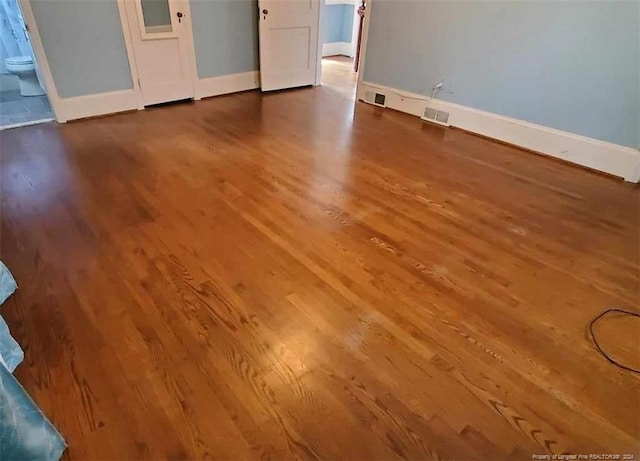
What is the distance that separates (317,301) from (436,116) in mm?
3064

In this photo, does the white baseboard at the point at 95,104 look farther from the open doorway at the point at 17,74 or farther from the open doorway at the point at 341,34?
the open doorway at the point at 341,34

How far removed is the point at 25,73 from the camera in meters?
4.64

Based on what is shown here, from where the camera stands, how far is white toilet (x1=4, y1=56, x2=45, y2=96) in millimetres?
4566

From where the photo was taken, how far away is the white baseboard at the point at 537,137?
3199 mm

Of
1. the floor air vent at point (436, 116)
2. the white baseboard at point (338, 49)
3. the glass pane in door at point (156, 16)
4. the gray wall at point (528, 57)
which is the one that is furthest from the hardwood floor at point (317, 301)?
the white baseboard at point (338, 49)

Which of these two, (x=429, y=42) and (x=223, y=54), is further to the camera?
(x=223, y=54)

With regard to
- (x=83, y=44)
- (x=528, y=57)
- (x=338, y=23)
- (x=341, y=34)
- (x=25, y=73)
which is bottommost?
(x=25, y=73)

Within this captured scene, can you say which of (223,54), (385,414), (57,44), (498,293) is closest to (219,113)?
(223,54)

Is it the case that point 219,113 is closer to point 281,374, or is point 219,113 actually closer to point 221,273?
point 221,273

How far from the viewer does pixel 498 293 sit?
201cm

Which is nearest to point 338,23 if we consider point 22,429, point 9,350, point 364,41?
point 364,41

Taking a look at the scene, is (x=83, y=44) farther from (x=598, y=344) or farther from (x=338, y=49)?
(x=338, y=49)

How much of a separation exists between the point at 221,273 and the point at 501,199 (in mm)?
2015

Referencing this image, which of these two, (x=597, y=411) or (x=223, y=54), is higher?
(x=223, y=54)
